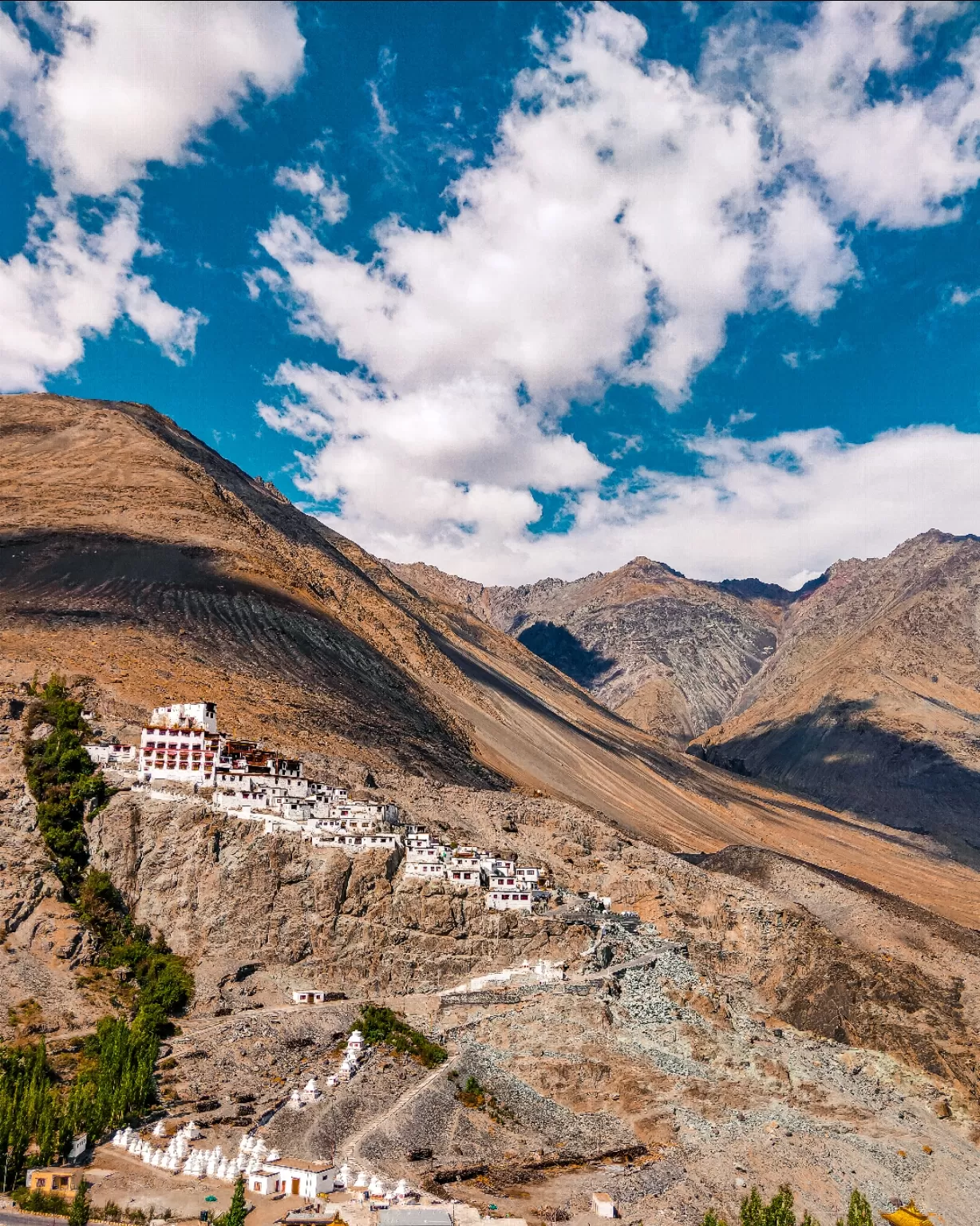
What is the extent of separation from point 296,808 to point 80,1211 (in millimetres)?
33306

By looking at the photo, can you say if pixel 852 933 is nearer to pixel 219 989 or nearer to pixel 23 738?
→ pixel 219 989

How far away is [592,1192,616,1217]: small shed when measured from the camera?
41938 millimetres

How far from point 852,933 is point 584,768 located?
269 ft

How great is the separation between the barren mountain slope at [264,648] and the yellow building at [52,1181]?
157 feet

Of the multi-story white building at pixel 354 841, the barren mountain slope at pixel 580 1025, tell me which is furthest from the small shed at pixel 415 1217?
the multi-story white building at pixel 354 841

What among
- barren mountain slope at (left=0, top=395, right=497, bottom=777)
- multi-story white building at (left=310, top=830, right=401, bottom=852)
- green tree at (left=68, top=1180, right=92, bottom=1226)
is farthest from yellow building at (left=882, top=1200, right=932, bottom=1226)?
barren mountain slope at (left=0, top=395, right=497, bottom=777)

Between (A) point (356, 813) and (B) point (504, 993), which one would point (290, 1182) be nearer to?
(B) point (504, 993)

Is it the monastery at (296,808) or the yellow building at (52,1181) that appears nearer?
the yellow building at (52,1181)

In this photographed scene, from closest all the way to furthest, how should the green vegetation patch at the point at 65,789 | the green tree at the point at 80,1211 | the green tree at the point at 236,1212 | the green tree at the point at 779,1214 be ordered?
the green tree at the point at 236,1212, the green tree at the point at 80,1211, the green tree at the point at 779,1214, the green vegetation patch at the point at 65,789

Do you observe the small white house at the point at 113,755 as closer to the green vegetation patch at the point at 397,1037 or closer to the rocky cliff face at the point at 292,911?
the rocky cliff face at the point at 292,911

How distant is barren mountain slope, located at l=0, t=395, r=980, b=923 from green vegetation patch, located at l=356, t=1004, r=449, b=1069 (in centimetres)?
3731

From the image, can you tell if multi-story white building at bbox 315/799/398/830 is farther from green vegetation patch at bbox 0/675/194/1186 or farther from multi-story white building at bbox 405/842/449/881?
green vegetation patch at bbox 0/675/194/1186

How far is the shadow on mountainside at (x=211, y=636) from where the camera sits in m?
103

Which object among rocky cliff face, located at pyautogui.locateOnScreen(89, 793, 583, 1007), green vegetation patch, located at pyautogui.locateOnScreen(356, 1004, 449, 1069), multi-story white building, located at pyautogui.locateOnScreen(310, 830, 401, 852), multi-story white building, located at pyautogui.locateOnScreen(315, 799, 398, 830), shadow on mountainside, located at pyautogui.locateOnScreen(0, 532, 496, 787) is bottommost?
green vegetation patch, located at pyautogui.locateOnScreen(356, 1004, 449, 1069)
